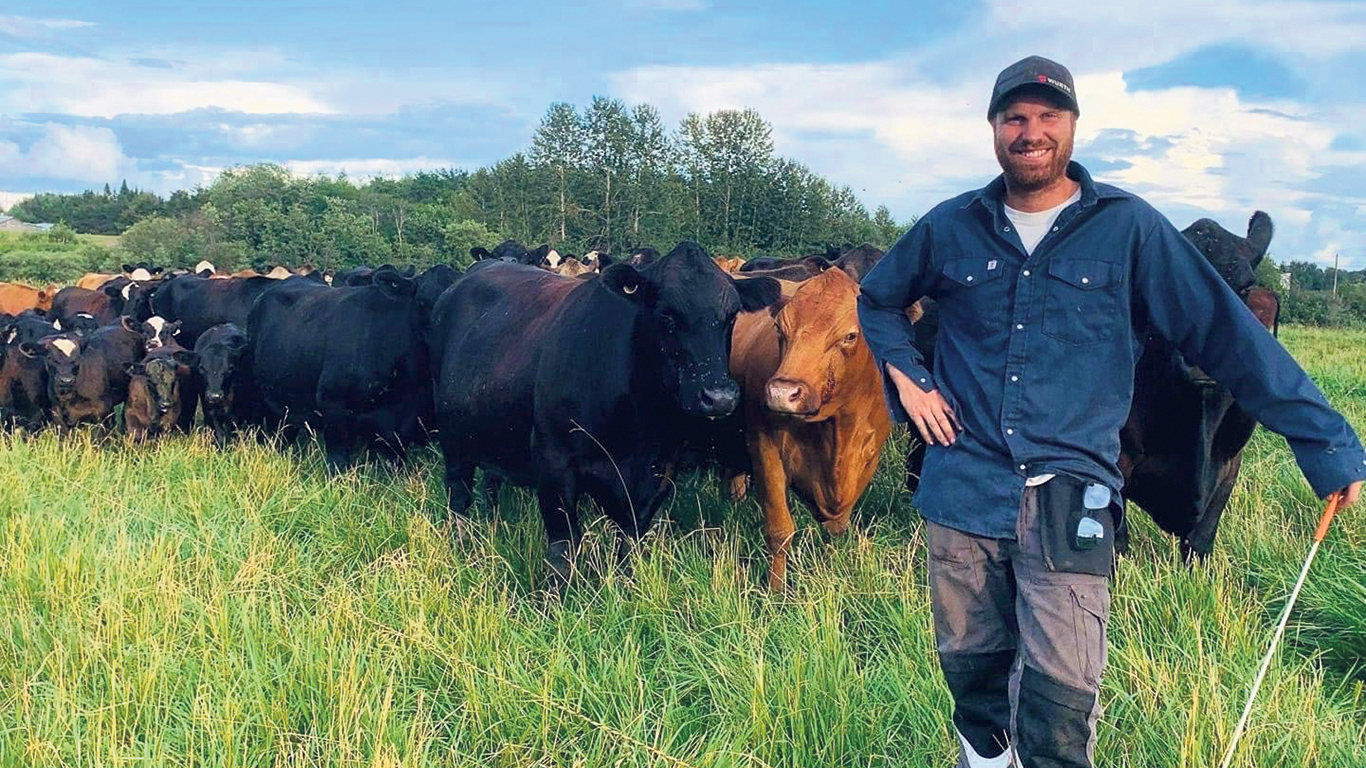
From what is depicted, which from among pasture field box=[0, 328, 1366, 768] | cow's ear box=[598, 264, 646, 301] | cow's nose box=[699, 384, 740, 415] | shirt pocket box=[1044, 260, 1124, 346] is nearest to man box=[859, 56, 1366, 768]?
shirt pocket box=[1044, 260, 1124, 346]

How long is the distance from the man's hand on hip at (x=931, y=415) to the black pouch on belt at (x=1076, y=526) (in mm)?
356

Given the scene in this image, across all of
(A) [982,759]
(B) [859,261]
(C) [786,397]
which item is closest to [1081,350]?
(A) [982,759]

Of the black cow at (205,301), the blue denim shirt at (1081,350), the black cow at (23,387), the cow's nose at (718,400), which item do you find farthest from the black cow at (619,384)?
the black cow at (205,301)

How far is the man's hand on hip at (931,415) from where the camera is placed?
3.27 meters

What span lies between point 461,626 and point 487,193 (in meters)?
60.1

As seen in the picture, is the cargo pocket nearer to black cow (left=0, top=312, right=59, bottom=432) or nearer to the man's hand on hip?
the man's hand on hip

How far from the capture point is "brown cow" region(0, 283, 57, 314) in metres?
20.2

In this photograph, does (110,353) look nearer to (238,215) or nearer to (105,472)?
(105,472)

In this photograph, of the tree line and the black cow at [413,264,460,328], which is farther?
the tree line

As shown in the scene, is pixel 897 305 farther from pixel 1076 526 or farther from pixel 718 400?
pixel 718 400

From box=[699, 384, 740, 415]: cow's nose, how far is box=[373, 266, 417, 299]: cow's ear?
15.0 ft

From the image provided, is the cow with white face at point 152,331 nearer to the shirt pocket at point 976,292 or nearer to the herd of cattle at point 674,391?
the herd of cattle at point 674,391

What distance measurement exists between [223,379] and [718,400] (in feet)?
22.9

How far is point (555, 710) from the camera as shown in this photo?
4.04 meters
